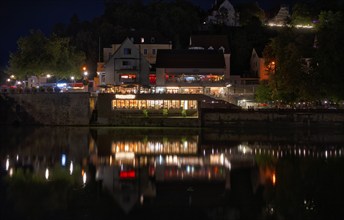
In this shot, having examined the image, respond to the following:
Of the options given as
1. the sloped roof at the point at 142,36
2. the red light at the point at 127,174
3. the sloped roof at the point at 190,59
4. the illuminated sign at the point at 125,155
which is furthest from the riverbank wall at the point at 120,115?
the red light at the point at 127,174

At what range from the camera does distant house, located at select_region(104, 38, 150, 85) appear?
230 ft

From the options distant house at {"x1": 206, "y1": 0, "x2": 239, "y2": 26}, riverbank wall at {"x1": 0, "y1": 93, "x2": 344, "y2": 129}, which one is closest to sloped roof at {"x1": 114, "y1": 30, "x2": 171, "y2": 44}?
riverbank wall at {"x1": 0, "y1": 93, "x2": 344, "y2": 129}

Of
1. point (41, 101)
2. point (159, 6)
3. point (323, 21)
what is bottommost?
point (41, 101)

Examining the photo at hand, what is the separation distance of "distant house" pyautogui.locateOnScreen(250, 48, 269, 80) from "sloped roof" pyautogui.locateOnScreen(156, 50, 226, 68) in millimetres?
6333

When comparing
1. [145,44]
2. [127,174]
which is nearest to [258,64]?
[145,44]

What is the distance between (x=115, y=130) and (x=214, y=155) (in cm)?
2170

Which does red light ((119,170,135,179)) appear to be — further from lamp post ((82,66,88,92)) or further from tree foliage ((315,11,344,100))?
lamp post ((82,66,88,92))

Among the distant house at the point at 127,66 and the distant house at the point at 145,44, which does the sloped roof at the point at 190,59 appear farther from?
the distant house at the point at 145,44

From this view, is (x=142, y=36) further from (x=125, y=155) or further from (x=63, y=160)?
(x=63, y=160)

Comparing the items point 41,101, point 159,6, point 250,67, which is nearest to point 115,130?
point 41,101

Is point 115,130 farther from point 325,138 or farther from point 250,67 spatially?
point 250,67

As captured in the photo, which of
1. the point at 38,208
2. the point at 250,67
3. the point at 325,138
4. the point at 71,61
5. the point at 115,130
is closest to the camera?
the point at 38,208

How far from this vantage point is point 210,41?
82.3 m

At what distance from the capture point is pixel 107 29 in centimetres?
8838
